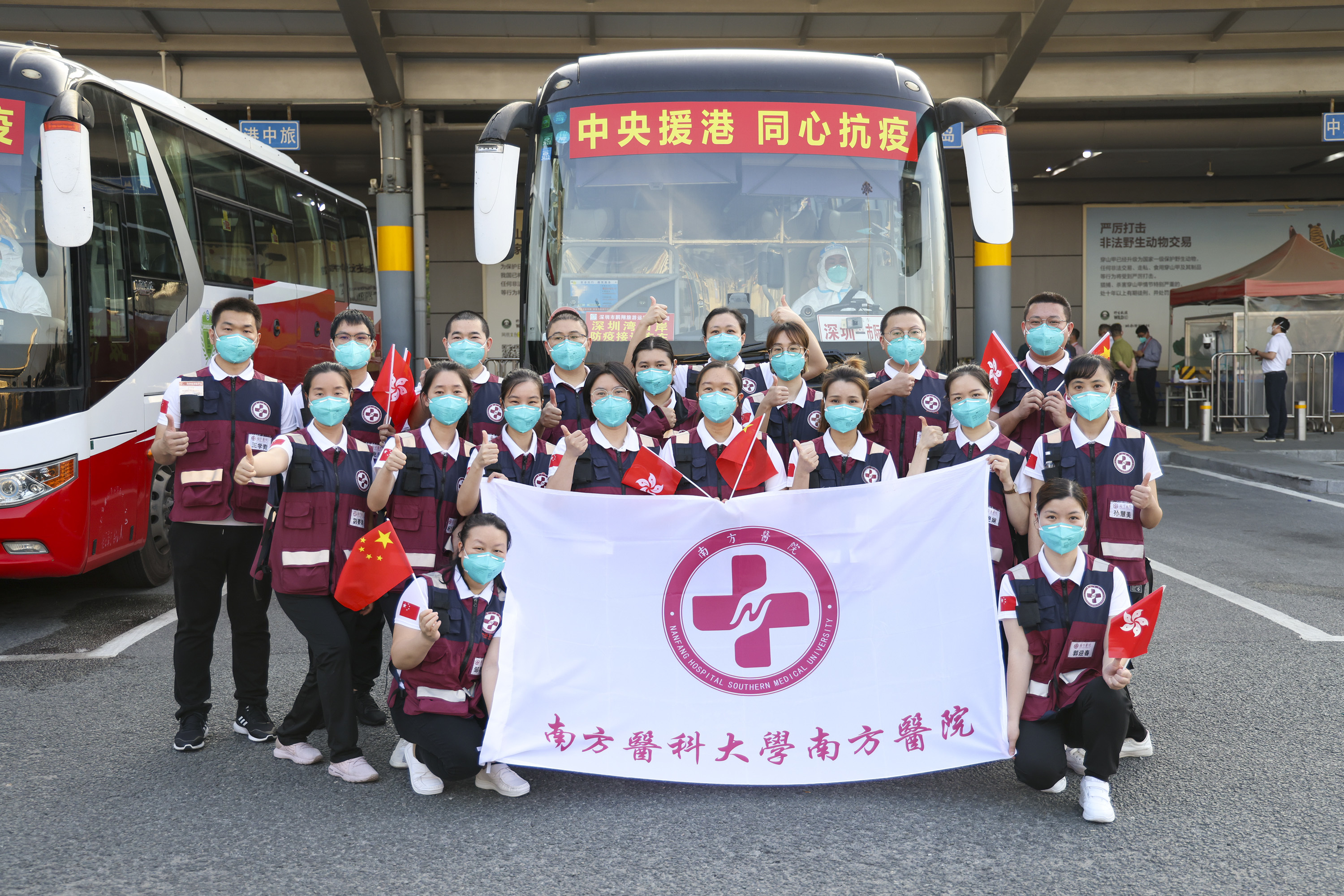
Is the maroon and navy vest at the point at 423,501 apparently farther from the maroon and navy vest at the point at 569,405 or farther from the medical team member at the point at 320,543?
the maroon and navy vest at the point at 569,405

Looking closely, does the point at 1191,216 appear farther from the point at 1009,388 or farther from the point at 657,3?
the point at 1009,388

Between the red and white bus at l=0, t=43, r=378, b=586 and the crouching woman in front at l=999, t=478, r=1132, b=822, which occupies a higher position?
the red and white bus at l=0, t=43, r=378, b=586

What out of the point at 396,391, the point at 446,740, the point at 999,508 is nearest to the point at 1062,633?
the point at 999,508

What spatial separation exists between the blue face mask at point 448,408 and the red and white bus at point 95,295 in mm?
2591

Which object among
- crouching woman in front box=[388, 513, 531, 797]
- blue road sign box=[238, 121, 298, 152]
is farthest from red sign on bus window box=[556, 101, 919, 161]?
blue road sign box=[238, 121, 298, 152]

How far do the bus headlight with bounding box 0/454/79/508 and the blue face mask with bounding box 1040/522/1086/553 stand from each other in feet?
16.2

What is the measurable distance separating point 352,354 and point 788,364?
6.16 feet

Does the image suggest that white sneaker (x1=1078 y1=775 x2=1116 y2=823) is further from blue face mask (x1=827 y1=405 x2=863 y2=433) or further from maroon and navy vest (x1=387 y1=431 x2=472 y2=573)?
maroon and navy vest (x1=387 y1=431 x2=472 y2=573)

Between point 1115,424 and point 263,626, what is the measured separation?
3420mm

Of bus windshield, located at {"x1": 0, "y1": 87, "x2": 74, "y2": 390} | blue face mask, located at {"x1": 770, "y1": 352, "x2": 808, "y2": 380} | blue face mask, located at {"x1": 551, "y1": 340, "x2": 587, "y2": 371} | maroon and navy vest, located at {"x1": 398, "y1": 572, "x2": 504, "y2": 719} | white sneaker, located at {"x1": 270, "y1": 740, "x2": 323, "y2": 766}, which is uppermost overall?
bus windshield, located at {"x1": 0, "y1": 87, "x2": 74, "y2": 390}

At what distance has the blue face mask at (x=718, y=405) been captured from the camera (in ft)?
14.1

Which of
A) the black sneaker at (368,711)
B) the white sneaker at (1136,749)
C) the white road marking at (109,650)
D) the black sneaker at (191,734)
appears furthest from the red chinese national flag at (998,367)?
the white road marking at (109,650)

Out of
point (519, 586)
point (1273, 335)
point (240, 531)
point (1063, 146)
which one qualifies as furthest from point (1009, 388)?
point (1063, 146)

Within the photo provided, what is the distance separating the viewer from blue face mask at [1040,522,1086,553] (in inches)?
140
